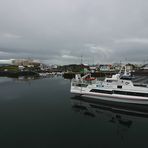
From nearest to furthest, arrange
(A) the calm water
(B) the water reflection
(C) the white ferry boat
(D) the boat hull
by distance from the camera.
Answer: (A) the calm water → (B) the water reflection → (D) the boat hull → (C) the white ferry boat

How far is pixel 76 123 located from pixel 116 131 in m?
5.46

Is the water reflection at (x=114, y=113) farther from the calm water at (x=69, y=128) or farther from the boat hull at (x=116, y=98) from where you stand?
the boat hull at (x=116, y=98)

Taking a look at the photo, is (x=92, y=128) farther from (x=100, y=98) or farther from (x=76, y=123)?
(x=100, y=98)

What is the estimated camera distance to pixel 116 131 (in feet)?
69.8

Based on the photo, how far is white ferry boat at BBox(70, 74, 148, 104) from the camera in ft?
106

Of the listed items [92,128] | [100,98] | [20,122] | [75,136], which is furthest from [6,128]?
[100,98]

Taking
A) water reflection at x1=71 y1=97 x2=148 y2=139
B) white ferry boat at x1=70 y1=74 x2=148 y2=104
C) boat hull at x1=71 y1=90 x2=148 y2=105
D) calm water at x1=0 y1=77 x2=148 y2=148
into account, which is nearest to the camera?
Answer: calm water at x1=0 y1=77 x2=148 y2=148

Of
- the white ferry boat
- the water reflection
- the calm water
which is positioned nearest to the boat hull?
the white ferry boat

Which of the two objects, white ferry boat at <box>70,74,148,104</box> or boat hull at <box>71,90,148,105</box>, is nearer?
boat hull at <box>71,90,148,105</box>

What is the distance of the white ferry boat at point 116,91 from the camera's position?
106 ft

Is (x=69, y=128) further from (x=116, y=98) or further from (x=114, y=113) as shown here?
(x=116, y=98)

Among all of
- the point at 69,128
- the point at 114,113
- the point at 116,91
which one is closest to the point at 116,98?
the point at 116,91

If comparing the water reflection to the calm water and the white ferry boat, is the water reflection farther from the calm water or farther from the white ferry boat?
the white ferry boat

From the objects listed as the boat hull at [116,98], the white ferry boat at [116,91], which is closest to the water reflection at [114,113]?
the boat hull at [116,98]
